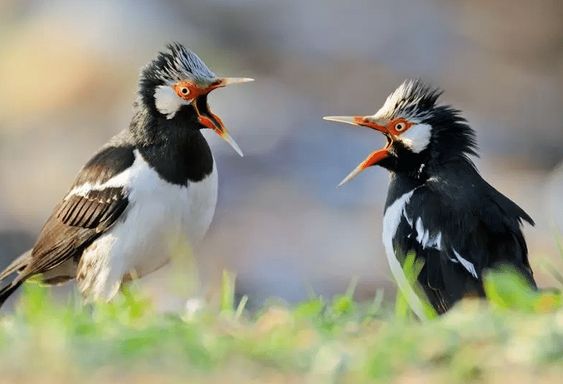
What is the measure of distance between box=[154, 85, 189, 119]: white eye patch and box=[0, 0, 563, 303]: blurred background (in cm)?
644

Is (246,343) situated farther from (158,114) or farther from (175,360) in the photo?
(158,114)

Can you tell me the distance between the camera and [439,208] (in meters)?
7.07

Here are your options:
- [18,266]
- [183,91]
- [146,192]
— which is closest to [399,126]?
[183,91]

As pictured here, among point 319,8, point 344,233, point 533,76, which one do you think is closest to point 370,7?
point 319,8

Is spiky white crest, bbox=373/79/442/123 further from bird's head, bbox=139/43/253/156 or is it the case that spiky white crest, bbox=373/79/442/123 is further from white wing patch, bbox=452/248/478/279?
white wing patch, bbox=452/248/478/279

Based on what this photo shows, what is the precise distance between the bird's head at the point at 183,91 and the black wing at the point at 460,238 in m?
1.48

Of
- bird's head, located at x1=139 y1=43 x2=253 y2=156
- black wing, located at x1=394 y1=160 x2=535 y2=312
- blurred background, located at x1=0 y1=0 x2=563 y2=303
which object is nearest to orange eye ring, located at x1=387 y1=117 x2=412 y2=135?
black wing, located at x1=394 y1=160 x2=535 y2=312

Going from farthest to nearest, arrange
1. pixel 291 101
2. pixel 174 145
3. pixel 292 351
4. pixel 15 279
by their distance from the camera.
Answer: pixel 291 101, pixel 15 279, pixel 174 145, pixel 292 351

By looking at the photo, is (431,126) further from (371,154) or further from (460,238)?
(460,238)

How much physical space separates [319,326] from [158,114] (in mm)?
3548

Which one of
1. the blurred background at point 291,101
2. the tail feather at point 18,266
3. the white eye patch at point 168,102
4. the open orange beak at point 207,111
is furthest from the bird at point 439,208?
the blurred background at point 291,101

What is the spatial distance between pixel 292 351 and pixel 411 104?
3.74 m

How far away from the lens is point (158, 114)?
8.06 meters

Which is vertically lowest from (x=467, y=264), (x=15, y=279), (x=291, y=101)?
(x=291, y=101)
